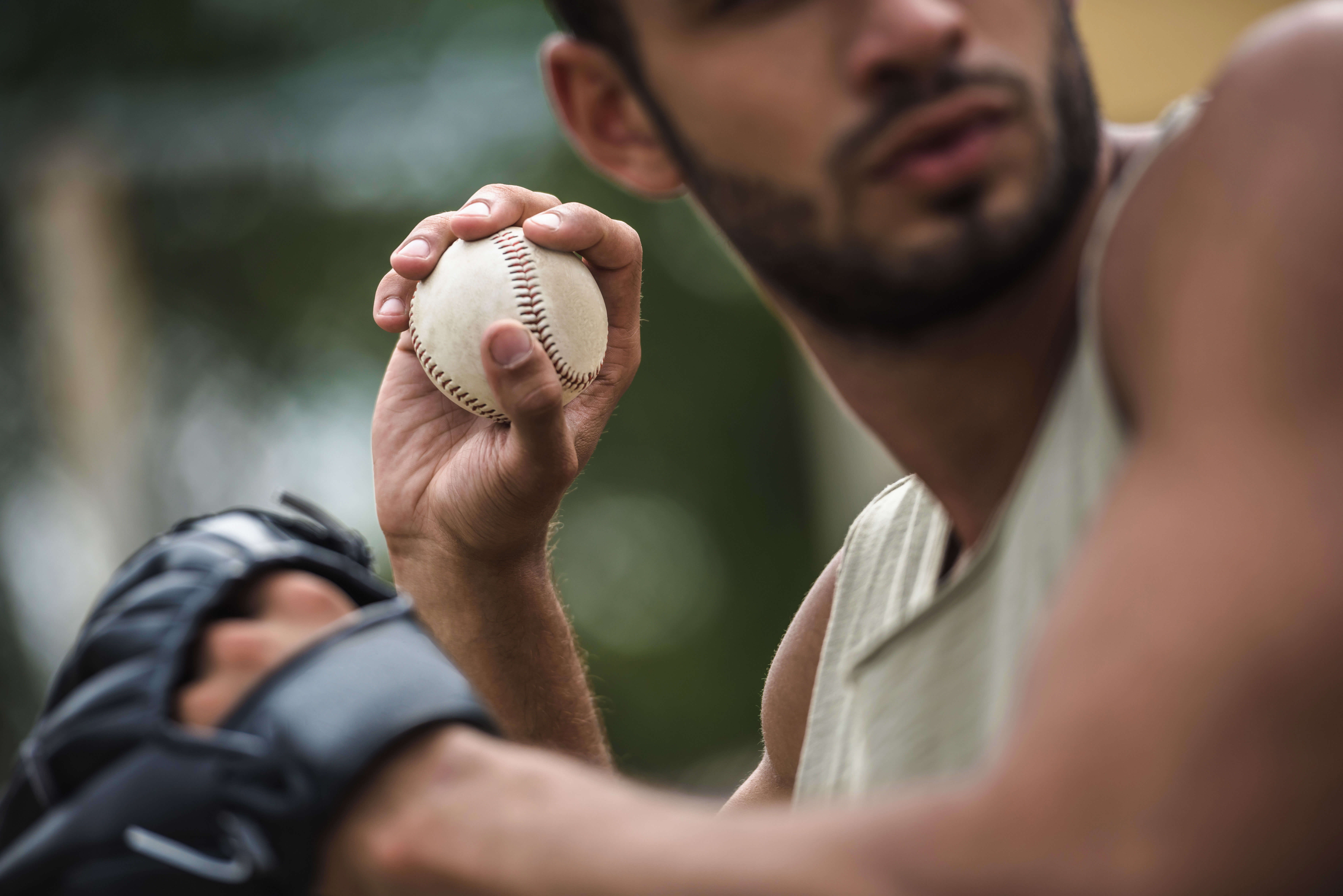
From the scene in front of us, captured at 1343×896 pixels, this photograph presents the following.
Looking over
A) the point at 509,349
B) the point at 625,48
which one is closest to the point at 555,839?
the point at 625,48

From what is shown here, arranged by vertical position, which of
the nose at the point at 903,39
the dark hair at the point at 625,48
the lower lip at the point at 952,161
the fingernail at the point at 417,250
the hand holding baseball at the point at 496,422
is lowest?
the hand holding baseball at the point at 496,422

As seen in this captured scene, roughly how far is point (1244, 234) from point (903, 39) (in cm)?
42

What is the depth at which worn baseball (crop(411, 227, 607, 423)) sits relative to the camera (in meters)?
2.41

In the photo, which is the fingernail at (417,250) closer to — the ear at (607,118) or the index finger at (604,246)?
the index finger at (604,246)

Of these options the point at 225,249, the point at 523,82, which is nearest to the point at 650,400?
the point at 523,82

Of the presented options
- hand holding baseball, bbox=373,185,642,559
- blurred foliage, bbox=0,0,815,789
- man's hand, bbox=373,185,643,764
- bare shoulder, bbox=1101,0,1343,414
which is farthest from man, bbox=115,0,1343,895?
blurred foliage, bbox=0,0,815,789

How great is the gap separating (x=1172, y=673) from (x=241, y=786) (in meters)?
0.83

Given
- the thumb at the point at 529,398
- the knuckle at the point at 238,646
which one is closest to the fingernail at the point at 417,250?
the thumb at the point at 529,398

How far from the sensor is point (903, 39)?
1.30 metres

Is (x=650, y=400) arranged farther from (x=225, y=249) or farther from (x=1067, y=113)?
(x=1067, y=113)

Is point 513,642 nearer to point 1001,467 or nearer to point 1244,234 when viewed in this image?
point 1001,467

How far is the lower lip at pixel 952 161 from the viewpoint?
4.28 feet

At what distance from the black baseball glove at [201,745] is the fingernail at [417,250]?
1107 millimetres

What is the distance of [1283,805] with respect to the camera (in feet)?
3.07
